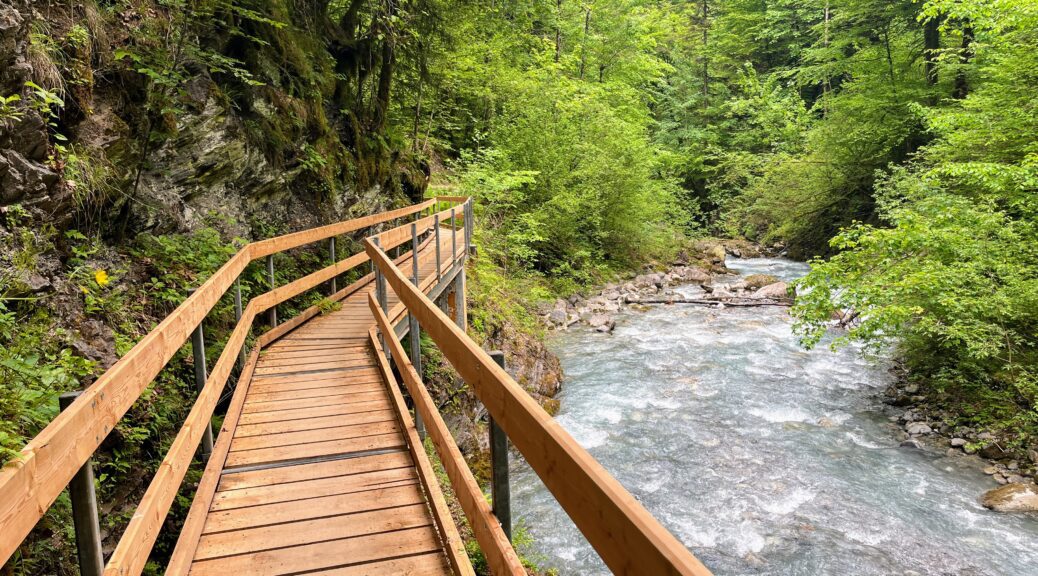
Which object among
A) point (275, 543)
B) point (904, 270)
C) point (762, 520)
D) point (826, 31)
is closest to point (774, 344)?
point (904, 270)

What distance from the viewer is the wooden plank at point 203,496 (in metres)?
2.83

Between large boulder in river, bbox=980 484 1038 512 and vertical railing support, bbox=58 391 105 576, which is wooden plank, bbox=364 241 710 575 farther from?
large boulder in river, bbox=980 484 1038 512

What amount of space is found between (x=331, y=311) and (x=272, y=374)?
281 centimetres

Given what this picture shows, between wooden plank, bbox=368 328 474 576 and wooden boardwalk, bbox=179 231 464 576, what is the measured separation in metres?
0.03

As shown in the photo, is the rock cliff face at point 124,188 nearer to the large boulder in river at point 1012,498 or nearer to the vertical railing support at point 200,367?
the vertical railing support at point 200,367

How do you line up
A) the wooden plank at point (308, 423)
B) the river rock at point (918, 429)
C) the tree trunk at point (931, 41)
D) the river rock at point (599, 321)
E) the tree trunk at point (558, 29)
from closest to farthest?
the wooden plank at point (308, 423) → the river rock at point (918, 429) → the river rock at point (599, 321) → the tree trunk at point (931, 41) → the tree trunk at point (558, 29)

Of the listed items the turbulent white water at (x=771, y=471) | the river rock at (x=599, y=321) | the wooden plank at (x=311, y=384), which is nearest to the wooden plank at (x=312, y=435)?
the wooden plank at (x=311, y=384)

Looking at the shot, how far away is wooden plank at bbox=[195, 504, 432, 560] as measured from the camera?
3053 mm

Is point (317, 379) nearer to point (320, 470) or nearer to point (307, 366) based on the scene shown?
point (307, 366)

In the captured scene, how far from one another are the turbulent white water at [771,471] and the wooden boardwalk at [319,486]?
3.14 m

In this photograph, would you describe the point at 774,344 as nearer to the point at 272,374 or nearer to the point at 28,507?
the point at 272,374

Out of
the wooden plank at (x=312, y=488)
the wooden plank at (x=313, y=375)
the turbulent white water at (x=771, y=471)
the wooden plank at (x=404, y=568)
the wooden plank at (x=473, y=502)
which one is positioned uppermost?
the wooden plank at (x=473, y=502)

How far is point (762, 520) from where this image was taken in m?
7.39

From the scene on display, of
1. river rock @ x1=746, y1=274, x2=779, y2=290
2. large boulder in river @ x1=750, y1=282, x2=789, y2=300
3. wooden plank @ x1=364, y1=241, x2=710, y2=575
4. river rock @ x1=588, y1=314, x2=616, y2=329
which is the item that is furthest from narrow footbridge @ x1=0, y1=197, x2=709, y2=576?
river rock @ x1=746, y1=274, x2=779, y2=290
